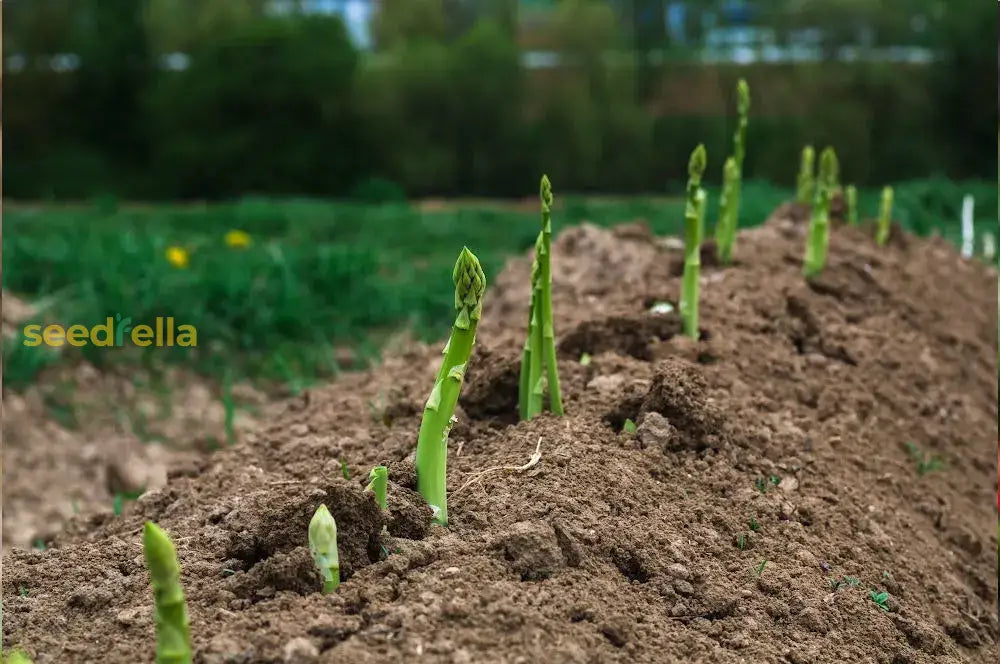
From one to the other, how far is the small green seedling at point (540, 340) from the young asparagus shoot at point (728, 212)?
125 centimetres

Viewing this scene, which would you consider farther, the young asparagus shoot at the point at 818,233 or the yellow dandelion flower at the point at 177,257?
the yellow dandelion flower at the point at 177,257

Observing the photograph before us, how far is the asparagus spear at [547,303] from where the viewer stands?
2.00 meters

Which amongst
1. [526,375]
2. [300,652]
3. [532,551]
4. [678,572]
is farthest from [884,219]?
[300,652]

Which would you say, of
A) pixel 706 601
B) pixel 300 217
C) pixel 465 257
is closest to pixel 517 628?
pixel 706 601

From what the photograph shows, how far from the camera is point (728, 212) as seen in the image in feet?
10.7

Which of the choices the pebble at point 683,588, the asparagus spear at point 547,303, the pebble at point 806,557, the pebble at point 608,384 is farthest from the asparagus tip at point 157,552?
the pebble at point 608,384

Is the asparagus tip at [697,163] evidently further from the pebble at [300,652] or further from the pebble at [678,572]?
the pebble at [300,652]

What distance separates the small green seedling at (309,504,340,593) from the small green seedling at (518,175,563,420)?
663 millimetres

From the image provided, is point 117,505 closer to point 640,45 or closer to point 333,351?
point 333,351

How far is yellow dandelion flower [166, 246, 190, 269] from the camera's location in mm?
5548

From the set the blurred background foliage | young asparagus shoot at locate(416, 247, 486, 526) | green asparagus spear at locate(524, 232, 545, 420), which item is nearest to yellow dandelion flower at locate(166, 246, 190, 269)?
green asparagus spear at locate(524, 232, 545, 420)

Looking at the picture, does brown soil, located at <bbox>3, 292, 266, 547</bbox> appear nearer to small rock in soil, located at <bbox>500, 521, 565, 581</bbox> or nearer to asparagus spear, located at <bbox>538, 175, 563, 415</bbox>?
asparagus spear, located at <bbox>538, 175, 563, 415</bbox>

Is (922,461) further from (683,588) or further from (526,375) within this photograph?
(683,588)

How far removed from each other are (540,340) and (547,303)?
8cm
